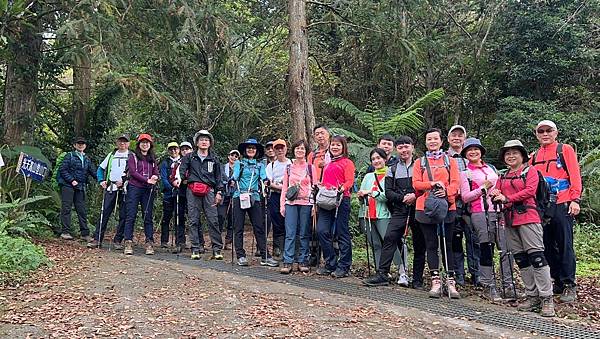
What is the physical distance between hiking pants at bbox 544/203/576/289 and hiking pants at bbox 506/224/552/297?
42 centimetres

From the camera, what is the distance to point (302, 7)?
925cm

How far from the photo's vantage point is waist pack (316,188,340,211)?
6.88 metres

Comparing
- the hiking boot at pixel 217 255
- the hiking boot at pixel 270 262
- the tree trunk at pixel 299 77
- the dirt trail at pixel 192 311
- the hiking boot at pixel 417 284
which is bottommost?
the dirt trail at pixel 192 311

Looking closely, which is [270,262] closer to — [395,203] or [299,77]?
[395,203]

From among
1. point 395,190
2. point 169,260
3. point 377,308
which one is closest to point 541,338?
point 377,308

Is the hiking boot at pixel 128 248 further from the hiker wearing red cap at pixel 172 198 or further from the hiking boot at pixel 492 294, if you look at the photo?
the hiking boot at pixel 492 294

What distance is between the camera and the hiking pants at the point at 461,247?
641 cm

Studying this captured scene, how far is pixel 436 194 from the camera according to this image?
590 centimetres

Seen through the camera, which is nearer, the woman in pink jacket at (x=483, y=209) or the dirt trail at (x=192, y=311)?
the dirt trail at (x=192, y=311)

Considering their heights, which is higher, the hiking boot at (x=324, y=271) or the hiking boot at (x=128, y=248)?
the hiking boot at (x=128, y=248)

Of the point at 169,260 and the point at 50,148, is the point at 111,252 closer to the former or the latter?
the point at 169,260

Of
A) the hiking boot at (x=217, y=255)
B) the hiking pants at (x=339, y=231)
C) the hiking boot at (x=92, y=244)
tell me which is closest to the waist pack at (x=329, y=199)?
the hiking pants at (x=339, y=231)

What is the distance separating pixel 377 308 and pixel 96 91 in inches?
380

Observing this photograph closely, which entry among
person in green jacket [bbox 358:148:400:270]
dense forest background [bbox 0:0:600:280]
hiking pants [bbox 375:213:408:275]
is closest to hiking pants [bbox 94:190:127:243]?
dense forest background [bbox 0:0:600:280]
